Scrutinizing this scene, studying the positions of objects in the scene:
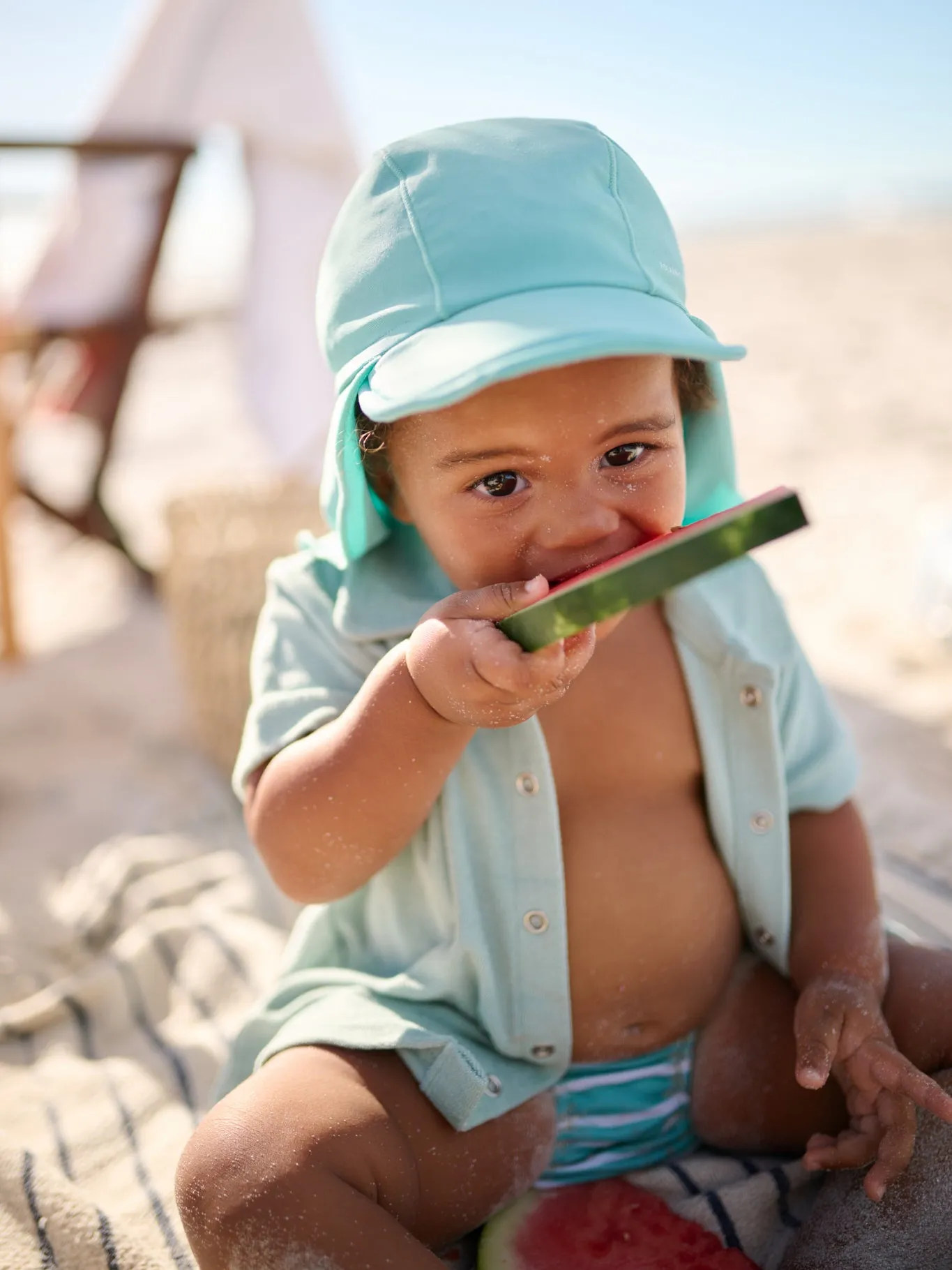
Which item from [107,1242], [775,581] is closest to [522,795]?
[107,1242]

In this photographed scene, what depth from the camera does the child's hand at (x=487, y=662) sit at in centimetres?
102

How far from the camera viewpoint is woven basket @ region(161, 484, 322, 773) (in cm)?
252

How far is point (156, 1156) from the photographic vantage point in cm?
148

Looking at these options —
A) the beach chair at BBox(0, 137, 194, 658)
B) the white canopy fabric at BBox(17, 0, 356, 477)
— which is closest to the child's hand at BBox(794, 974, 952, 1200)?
the white canopy fabric at BBox(17, 0, 356, 477)

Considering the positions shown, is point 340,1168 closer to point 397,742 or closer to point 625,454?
point 397,742

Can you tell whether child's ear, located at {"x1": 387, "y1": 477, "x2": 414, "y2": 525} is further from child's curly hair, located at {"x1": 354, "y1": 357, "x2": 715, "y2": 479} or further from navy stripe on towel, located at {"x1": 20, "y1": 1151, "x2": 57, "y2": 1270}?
navy stripe on towel, located at {"x1": 20, "y1": 1151, "x2": 57, "y2": 1270}

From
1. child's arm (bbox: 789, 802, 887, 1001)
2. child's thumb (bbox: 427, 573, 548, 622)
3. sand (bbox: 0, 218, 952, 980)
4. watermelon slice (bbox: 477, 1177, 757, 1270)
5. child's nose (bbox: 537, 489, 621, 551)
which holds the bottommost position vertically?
sand (bbox: 0, 218, 952, 980)

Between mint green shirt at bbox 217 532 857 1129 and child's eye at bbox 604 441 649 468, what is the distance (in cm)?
29

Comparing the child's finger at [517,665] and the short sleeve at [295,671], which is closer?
the child's finger at [517,665]

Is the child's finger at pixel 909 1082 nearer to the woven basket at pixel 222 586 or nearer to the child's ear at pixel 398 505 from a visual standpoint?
the child's ear at pixel 398 505

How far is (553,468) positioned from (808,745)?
1.85 ft

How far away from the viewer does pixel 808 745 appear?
1445 mm

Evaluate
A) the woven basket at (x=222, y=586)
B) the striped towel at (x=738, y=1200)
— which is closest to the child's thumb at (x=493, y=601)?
the striped towel at (x=738, y=1200)

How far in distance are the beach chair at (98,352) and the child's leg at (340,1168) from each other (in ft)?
7.78
